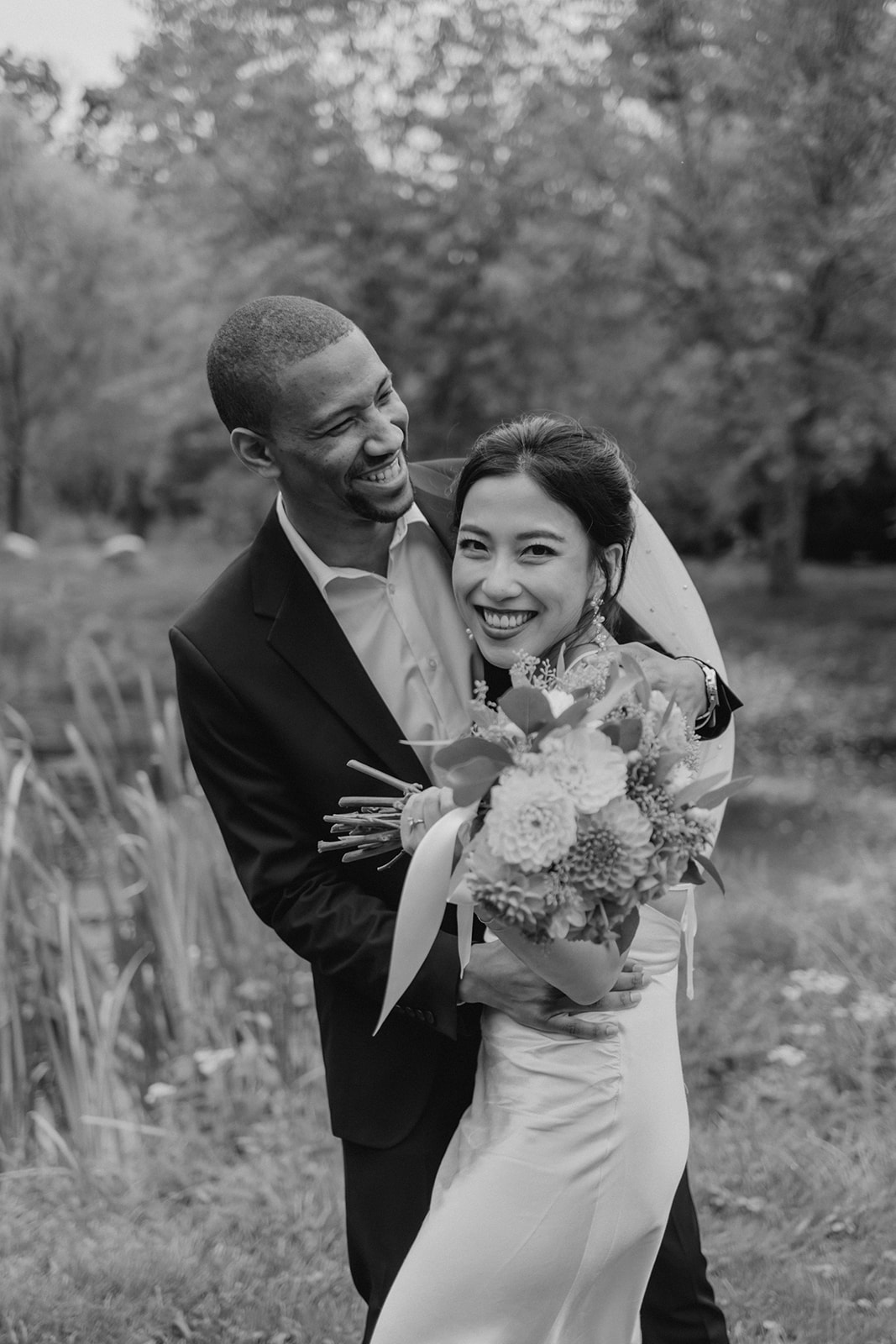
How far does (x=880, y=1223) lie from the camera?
357 cm

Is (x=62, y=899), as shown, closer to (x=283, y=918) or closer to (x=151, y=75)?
(x=283, y=918)

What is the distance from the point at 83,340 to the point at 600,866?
887 inches

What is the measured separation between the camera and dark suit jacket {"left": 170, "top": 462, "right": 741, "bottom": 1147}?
2402 millimetres

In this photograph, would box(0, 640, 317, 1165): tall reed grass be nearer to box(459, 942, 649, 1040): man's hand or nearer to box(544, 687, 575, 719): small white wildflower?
box(459, 942, 649, 1040): man's hand

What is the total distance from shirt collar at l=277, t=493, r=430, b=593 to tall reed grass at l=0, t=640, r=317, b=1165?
6.71 ft

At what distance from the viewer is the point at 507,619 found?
2.21m

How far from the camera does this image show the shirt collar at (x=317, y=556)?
2.54 metres

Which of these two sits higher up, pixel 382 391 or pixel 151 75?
pixel 151 75

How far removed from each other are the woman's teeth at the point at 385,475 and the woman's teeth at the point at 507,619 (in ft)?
1.17

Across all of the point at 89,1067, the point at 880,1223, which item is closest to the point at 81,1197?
the point at 89,1067

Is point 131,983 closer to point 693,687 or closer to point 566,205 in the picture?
point 693,687

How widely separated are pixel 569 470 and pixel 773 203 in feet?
35.9

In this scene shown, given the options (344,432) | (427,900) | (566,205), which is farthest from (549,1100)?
(566,205)

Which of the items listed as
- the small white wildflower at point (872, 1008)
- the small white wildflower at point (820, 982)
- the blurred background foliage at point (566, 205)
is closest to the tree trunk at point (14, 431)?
the blurred background foliage at point (566, 205)
